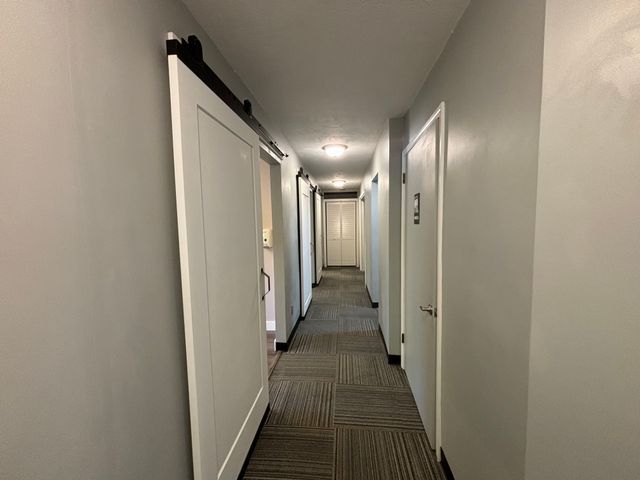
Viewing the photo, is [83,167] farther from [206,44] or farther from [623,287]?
[623,287]

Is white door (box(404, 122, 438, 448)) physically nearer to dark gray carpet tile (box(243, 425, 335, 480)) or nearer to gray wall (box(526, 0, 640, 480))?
dark gray carpet tile (box(243, 425, 335, 480))

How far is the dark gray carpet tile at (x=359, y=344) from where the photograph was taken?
3154mm

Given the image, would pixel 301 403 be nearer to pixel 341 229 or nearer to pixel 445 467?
pixel 445 467

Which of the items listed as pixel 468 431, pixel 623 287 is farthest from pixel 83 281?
pixel 468 431

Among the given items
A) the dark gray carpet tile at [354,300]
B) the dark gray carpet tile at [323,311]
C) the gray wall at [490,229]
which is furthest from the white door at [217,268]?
the dark gray carpet tile at [354,300]

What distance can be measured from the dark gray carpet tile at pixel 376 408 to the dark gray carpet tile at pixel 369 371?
8 cm

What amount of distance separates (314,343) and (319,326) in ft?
1.82

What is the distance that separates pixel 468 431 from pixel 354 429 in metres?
0.92

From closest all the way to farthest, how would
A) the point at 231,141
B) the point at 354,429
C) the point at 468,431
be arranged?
the point at 468,431, the point at 231,141, the point at 354,429

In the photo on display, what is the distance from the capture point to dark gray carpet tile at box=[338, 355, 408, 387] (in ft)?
8.34

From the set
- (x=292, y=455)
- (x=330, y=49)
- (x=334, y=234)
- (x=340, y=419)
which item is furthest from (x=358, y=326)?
(x=334, y=234)

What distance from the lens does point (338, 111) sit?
7.98 feet

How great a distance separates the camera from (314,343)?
11.0ft

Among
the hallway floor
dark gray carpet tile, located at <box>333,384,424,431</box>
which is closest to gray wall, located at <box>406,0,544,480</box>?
the hallway floor
